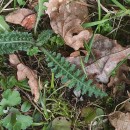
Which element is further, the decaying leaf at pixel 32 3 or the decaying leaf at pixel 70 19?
the decaying leaf at pixel 32 3

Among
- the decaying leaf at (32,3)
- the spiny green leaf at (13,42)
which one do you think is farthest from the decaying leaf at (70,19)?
→ the spiny green leaf at (13,42)

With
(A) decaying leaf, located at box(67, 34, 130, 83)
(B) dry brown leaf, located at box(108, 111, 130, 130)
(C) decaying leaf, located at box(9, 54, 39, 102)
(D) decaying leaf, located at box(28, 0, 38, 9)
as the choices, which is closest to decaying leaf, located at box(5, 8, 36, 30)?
(D) decaying leaf, located at box(28, 0, 38, 9)

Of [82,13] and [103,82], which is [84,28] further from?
[103,82]

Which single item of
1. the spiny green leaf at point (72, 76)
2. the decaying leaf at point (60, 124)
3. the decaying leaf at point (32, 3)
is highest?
the decaying leaf at point (32, 3)

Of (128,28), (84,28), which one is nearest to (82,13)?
(84,28)

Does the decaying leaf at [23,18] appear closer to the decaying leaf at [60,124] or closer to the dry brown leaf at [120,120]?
the decaying leaf at [60,124]

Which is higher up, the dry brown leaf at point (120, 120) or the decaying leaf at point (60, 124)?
the decaying leaf at point (60, 124)
